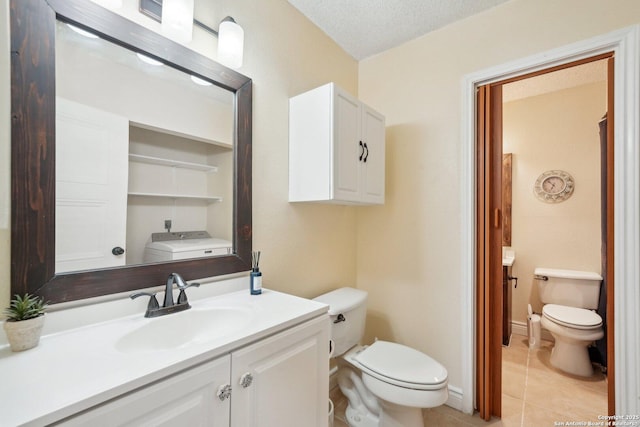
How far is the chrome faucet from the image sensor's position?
3.21ft

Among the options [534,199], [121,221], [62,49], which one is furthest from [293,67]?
[534,199]

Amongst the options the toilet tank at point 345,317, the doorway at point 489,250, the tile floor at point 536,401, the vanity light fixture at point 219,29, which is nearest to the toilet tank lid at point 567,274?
the tile floor at point 536,401

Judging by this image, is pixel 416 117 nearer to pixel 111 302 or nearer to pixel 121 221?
pixel 121 221

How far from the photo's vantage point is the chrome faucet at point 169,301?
978 millimetres

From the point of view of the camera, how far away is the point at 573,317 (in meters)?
2.10

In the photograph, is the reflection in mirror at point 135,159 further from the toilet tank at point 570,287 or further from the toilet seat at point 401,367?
the toilet tank at point 570,287

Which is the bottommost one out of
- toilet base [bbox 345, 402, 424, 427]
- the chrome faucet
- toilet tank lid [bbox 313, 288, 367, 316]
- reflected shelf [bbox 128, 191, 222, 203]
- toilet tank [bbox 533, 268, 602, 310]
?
toilet base [bbox 345, 402, 424, 427]

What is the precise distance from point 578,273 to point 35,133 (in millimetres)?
3598

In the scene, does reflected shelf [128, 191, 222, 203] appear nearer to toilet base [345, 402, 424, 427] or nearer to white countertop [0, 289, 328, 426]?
white countertop [0, 289, 328, 426]

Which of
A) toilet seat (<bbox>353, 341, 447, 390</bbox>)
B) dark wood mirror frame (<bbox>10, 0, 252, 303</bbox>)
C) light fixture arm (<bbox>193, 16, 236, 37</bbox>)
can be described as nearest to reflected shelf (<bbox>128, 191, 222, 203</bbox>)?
dark wood mirror frame (<bbox>10, 0, 252, 303</bbox>)

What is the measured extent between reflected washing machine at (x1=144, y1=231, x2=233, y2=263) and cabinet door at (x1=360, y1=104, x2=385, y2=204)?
86 cm

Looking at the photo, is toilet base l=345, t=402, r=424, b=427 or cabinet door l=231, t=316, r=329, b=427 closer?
cabinet door l=231, t=316, r=329, b=427

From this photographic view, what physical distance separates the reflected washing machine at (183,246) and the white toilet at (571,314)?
2.50m

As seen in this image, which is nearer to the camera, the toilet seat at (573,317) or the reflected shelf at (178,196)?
the reflected shelf at (178,196)
